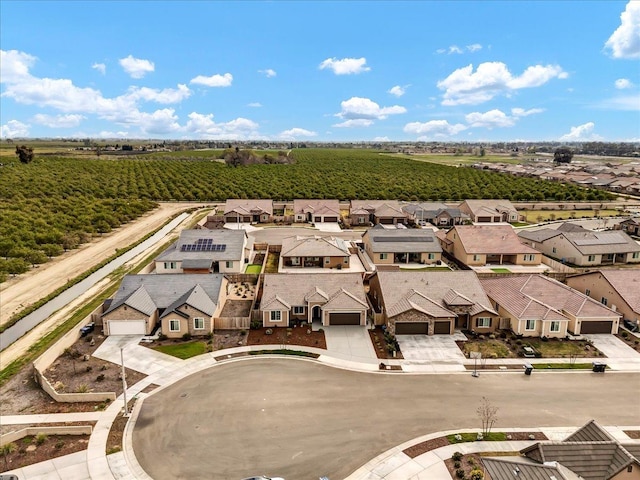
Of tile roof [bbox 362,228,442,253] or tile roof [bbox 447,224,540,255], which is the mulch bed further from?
tile roof [bbox 447,224,540,255]

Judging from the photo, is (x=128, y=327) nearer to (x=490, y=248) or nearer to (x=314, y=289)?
(x=314, y=289)

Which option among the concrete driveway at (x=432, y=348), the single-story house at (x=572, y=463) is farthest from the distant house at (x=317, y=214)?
the single-story house at (x=572, y=463)

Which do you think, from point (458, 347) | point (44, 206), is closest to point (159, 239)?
point (44, 206)

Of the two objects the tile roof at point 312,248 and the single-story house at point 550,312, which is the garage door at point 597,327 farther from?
the tile roof at point 312,248

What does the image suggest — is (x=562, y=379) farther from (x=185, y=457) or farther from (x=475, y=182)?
(x=475, y=182)

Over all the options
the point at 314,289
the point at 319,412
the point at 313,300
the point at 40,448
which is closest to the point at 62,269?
the point at 314,289

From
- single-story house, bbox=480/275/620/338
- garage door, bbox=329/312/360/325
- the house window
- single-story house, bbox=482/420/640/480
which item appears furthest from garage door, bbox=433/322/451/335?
single-story house, bbox=482/420/640/480
